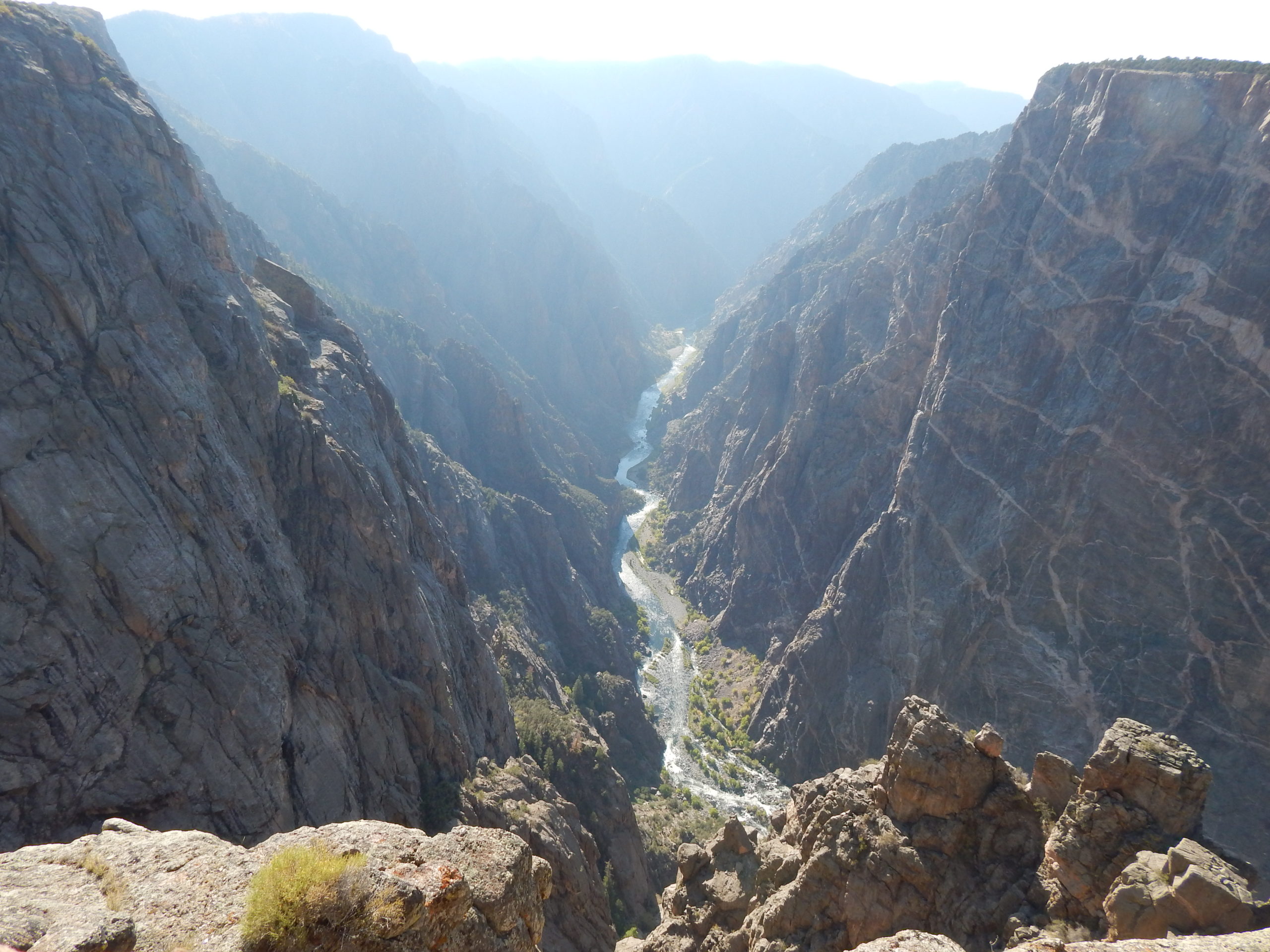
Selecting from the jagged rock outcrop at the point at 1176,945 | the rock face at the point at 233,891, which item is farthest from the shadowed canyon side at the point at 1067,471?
the rock face at the point at 233,891

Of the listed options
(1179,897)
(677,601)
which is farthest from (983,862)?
(677,601)

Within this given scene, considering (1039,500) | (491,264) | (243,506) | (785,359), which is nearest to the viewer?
(243,506)

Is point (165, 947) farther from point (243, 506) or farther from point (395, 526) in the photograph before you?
point (395, 526)

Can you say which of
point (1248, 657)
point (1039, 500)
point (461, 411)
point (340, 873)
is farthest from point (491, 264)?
point (340, 873)

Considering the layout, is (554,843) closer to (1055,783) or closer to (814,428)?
(1055,783)

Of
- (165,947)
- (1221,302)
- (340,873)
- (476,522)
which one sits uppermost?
(1221,302)

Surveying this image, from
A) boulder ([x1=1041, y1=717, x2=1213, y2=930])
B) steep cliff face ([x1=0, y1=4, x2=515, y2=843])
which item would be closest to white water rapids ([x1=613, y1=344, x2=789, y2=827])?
steep cliff face ([x1=0, y1=4, x2=515, y2=843])

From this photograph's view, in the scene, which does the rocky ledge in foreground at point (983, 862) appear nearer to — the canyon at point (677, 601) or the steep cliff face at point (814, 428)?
the canyon at point (677, 601)
